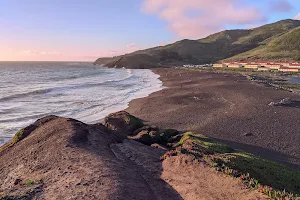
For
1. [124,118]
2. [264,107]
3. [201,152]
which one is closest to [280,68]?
[264,107]

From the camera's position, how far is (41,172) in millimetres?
11016

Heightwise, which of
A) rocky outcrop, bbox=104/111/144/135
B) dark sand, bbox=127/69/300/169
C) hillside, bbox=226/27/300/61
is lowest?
dark sand, bbox=127/69/300/169

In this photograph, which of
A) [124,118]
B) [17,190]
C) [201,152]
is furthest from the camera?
[124,118]

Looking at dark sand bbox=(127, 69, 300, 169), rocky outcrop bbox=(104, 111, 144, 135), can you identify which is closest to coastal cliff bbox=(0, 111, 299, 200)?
rocky outcrop bbox=(104, 111, 144, 135)

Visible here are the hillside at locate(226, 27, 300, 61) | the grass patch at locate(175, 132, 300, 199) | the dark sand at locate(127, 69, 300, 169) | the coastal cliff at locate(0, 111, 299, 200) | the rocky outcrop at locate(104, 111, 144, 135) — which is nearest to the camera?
the coastal cliff at locate(0, 111, 299, 200)

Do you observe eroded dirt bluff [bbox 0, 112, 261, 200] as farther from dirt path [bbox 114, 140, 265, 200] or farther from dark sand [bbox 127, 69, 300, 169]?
dark sand [bbox 127, 69, 300, 169]

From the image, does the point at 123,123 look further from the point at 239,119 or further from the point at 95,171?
the point at 239,119

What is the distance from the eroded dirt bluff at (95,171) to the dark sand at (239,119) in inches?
312

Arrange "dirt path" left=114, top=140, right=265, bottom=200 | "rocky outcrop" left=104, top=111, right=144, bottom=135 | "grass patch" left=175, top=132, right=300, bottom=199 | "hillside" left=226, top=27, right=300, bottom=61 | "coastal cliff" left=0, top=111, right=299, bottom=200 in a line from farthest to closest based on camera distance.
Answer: "hillside" left=226, top=27, right=300, bottom=61 → "rocky outcrop" left=104, top=111, right=144, bottom=135 → "grass patch" left=175, top=132, right=300, bottom=199 → "coastal cliff" left=0, top=111, right=299, bottom=200 → "dirt path" left=114, top=140, right=265, bottom=200

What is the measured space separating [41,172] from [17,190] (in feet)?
5.77

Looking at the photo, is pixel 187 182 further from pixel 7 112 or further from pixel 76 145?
pixel 7 112

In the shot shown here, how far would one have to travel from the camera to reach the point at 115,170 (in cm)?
1062

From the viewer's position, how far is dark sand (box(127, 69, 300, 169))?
18.4 metres

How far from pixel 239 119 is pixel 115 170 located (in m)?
16.8
